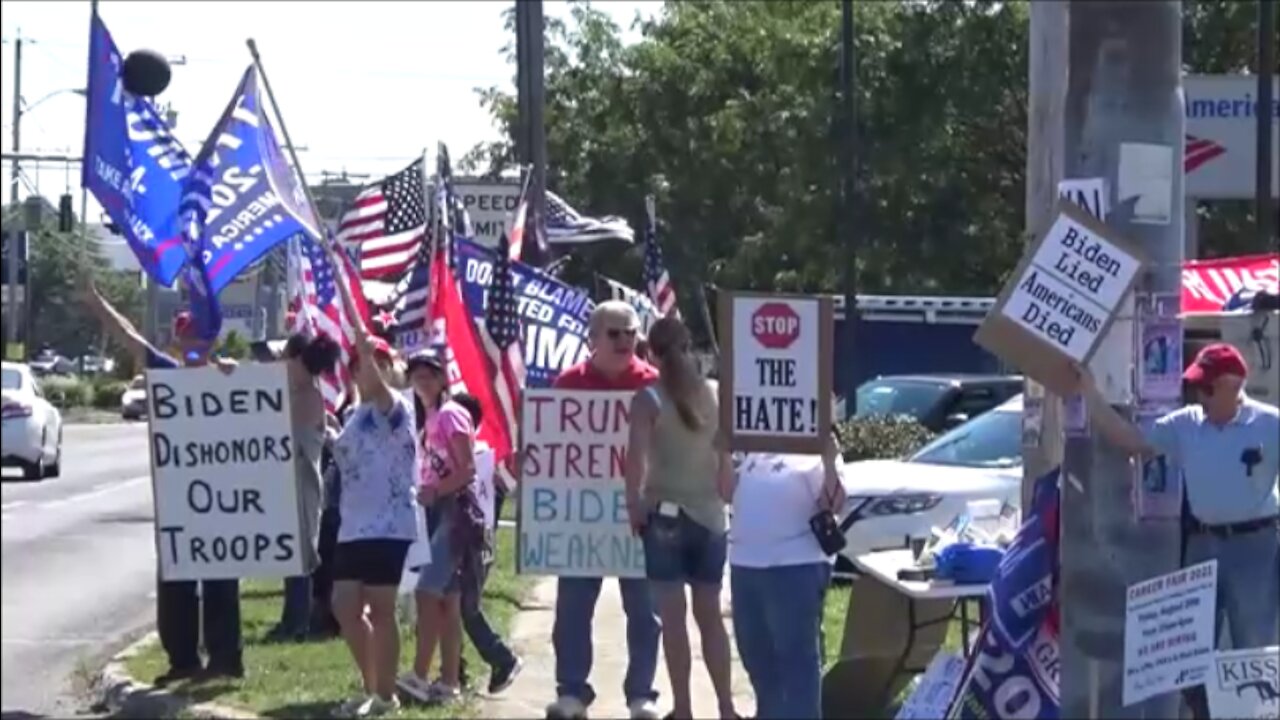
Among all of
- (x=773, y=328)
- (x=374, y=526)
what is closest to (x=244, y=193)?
(x=374, y=526)

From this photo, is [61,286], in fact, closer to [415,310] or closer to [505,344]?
[415,310]

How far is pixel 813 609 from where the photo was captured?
9797 millimetres

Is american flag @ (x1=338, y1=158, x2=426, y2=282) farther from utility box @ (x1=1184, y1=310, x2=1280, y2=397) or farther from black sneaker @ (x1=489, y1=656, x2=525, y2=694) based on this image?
black sneaker @ (x1=489, y1=656, x2=525, y2=694)

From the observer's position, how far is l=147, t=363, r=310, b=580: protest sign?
11156 mm

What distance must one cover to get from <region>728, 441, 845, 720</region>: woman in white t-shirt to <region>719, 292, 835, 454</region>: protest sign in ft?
0.38

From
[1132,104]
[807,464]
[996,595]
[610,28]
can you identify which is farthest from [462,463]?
[610,28]

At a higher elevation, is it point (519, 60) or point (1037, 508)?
point (519, 60)

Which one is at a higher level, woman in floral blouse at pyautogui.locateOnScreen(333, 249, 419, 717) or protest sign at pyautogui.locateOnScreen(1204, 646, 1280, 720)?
woman in floral blouse at pyautogui.locateOnScreen(333, 249, 419, 717)

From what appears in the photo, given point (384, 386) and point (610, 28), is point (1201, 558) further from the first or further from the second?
point (610, 28)

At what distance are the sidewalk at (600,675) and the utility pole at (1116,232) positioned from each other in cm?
277

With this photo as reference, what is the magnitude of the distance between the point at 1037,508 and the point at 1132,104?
1810 millimetres

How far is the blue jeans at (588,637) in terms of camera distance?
1087 cm

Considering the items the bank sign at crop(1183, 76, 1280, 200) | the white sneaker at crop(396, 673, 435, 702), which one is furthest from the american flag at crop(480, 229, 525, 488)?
the bank sign at crop(1183, 76, 1280, 200)

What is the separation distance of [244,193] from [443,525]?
242 centimetres
